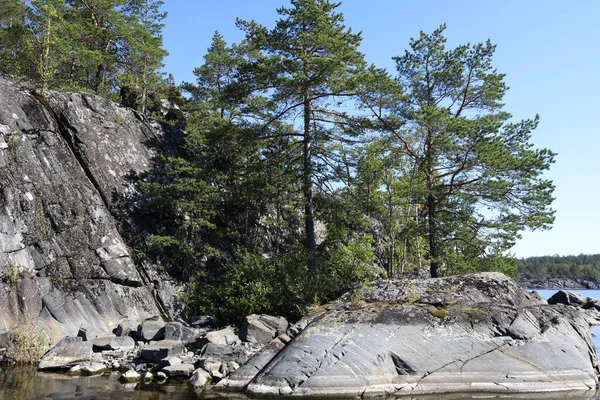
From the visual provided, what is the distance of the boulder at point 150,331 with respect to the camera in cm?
1456

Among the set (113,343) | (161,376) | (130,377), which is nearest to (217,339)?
(161,376)

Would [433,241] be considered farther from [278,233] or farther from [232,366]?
[232,366]

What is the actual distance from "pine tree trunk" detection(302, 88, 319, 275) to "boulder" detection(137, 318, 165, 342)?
6494mm

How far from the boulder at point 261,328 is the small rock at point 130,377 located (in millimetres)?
3597

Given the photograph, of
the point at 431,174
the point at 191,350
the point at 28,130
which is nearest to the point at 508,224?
the point at 431,174

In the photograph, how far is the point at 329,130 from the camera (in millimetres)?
20969

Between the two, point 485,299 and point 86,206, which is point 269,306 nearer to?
point 485,299

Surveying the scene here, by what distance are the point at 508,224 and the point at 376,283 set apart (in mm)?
7802

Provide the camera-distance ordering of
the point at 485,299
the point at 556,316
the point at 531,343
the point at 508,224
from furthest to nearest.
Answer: the point at 508,224 < the point at 485,299 < the point at 556,316 < the point at 531,343

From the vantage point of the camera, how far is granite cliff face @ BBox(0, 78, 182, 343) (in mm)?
15242

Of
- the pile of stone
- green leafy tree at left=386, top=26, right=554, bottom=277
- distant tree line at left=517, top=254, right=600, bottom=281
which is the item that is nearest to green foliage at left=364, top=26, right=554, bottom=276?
green leafy tree at left=386, top=26, right=554, bottom=277

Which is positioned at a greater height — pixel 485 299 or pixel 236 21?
pixel 236 21

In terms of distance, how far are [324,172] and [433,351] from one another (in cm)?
1057

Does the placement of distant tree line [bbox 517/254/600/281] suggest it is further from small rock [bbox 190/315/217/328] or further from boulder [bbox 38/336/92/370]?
boulder [bbox 38/336/92/370]
